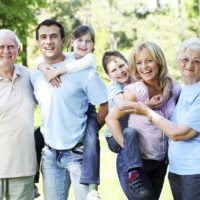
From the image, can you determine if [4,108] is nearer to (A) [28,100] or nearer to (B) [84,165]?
(A) [28,100]

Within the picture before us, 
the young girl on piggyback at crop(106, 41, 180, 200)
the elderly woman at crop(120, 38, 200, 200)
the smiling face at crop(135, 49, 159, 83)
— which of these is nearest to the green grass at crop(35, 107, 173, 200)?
the young girl on piggyback at crop(106, 41, 180, 200)

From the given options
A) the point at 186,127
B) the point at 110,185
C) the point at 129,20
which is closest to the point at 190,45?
the point at 186,127

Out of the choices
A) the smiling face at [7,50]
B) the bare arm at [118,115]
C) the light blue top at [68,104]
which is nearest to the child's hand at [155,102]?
the bare arm at [118,115]

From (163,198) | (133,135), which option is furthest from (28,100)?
(163,198)

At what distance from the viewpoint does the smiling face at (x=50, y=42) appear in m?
4.31

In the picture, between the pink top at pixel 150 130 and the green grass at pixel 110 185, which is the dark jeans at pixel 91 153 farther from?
the green grass at pixel 110 185

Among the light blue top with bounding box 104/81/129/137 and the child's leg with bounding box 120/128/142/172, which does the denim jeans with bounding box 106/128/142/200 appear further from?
the light blue top with bounding box 104/81/129/137

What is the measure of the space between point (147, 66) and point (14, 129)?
4.26ft

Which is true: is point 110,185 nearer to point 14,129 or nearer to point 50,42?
point 14,129

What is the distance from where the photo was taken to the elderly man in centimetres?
428

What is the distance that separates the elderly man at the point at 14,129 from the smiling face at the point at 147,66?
1119mm

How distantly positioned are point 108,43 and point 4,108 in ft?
102

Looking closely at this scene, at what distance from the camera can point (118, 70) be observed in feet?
17.8

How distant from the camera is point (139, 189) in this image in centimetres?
391
